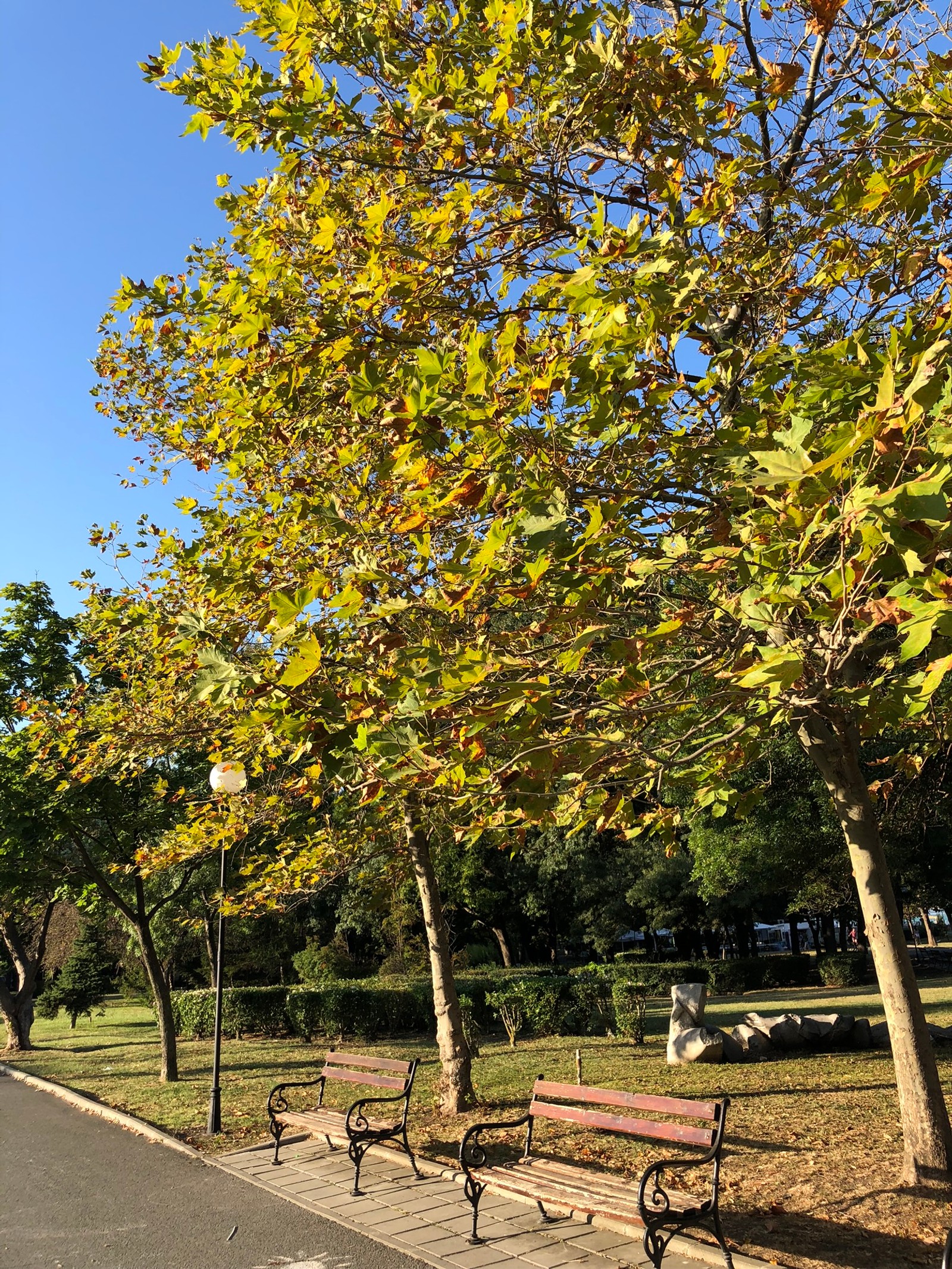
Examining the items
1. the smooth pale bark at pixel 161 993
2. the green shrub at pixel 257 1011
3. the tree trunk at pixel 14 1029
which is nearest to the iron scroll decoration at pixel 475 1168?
the smooth pale bark at pixel 161 993

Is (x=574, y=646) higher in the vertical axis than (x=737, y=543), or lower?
lower

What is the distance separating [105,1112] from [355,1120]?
506cm

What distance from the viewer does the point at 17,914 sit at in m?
20.9

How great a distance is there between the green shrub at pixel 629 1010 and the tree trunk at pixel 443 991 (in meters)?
6.26

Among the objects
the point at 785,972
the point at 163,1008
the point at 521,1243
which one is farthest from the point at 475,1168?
the point at 785,972

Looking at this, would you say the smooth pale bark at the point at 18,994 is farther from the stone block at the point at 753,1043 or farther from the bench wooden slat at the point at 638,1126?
the bench wooden slat at the point at 638,1126

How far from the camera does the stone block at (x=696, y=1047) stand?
1197 cm

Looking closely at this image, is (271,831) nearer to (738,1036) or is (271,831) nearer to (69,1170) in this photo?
(69,1170)

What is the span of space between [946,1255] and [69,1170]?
26.1 ft

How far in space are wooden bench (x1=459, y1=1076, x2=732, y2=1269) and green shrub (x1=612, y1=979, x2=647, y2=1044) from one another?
8855 millimetres

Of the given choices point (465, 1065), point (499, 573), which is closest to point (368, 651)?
point (499, 573)

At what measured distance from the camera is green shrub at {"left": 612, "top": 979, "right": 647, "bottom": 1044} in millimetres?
14711

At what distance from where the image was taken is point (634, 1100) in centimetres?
534

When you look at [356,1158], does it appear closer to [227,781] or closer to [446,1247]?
[446,1247]
